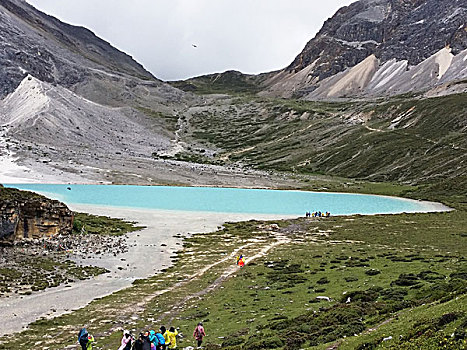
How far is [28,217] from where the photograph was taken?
50.8 meters

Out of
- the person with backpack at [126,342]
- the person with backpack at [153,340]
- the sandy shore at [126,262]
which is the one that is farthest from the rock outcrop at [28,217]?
the person with backpack at [153,340]

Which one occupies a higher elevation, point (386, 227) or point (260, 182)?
point (260, 182)

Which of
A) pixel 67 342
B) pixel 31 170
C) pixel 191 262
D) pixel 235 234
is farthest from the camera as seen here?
pixel 31 170

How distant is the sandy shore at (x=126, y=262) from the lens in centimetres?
3115

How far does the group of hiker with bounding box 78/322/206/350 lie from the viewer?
20.5m

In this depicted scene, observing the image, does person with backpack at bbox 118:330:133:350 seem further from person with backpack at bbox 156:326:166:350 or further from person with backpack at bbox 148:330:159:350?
person with backpack at bbox 156:326:166:350

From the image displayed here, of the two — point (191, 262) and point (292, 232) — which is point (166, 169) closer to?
point (292, 232)

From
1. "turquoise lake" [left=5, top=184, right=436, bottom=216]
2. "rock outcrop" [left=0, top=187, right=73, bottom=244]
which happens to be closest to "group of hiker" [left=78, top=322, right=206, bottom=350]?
"rock outcrop" [left=0, top=187, right=73, bottom=244]

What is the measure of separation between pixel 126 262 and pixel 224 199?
69.0 m

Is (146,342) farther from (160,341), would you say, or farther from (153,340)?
(160,341)

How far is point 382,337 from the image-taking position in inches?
673

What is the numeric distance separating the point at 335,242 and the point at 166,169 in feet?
348

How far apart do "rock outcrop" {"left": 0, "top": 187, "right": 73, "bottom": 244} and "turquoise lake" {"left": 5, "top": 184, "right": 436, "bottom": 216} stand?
42.3m

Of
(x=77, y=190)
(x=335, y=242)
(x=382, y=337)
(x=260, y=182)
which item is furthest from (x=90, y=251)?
(x=260, y=182)
